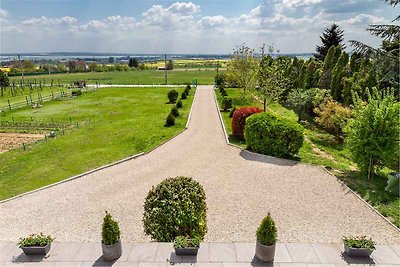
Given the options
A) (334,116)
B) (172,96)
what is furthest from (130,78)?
(334,116)

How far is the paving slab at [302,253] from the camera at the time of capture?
7.31 metres

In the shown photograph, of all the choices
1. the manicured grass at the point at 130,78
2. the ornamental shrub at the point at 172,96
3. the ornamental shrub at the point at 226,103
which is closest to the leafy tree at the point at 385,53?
the ornamental shrub at the point at 226,103

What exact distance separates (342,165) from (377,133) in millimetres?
3255

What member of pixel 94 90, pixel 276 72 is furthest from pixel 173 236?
pixel 94 90

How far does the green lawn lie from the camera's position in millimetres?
10730

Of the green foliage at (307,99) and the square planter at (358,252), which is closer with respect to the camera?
the square planter at (358,252)

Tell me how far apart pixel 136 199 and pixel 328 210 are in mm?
7144

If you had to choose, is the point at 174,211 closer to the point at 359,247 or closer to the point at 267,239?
the point at 267,239

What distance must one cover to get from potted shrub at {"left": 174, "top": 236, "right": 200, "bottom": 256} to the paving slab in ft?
7.94

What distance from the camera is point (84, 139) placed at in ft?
67.9

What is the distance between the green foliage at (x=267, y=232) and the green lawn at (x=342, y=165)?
5121 mm

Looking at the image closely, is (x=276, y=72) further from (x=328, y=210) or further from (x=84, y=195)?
(x=84, y=195)

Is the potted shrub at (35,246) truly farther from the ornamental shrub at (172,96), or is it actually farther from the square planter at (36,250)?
the ornamental shrub at (172,96)

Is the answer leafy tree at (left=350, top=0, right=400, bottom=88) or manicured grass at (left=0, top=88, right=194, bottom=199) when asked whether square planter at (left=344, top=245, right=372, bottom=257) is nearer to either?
leafy tree at (left=350, top=0, right=400, bottom=88)
